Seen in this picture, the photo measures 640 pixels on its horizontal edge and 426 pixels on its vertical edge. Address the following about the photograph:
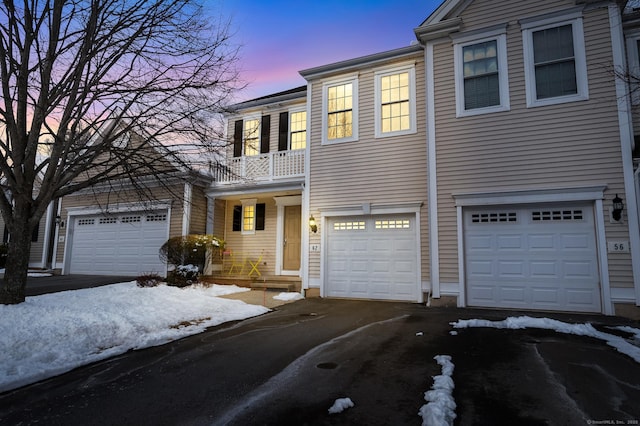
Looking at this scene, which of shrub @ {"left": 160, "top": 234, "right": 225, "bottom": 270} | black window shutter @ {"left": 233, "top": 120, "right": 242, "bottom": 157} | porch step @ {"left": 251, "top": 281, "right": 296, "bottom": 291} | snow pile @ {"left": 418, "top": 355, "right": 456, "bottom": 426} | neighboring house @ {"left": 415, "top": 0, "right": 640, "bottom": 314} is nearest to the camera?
snow pile @ {"left": 418, "top": 355, "right": 456, "bottom": 426}

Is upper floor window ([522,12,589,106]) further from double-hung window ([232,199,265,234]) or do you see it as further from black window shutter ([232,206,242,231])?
black window shutter ([232,206,242,231])

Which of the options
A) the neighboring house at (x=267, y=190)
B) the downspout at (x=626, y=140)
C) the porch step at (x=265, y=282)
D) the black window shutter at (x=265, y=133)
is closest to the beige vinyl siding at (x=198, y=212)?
the neighboring house at (x=267, y=190)

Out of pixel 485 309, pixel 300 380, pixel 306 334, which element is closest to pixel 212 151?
pixel 306 334

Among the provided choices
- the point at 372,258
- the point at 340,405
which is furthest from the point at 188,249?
the point at 340,405

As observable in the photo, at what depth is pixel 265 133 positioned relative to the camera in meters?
13.0

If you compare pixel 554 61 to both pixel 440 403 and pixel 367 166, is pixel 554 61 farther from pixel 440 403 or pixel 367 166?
pixel 440 403

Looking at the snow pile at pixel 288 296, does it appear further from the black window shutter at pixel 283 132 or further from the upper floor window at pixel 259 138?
the upper floor window at pixel 259 138

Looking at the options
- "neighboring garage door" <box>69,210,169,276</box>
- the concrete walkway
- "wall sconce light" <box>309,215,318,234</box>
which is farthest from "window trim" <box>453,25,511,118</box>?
"neighboring garage door" <box>69,210,169,276</box>

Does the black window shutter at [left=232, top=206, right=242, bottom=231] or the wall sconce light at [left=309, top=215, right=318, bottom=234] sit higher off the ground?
the black window shutter at [left=232, top=206, right=242, bottom=231]

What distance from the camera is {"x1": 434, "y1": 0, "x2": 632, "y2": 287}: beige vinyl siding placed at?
24.1ft

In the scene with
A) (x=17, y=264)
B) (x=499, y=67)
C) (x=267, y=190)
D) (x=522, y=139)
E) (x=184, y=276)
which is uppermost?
(x=499, y=67)

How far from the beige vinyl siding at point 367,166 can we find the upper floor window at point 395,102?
156mm

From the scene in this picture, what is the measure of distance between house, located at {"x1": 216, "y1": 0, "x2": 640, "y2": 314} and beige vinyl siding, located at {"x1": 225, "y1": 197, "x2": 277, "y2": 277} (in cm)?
242

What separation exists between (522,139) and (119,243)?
1352 centimetres
